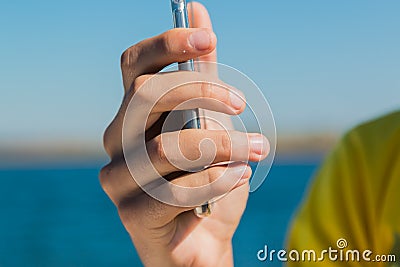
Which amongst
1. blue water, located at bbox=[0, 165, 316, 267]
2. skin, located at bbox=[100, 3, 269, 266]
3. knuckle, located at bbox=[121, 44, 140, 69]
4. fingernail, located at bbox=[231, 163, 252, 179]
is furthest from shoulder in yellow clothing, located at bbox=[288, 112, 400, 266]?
blue water, located at bbox=[0, 165, 316, 267]

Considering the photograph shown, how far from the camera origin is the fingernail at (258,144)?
1.82ft

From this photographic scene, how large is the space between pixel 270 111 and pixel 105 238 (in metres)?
16.1

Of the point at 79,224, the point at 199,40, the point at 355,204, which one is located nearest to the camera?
the point at 199,40

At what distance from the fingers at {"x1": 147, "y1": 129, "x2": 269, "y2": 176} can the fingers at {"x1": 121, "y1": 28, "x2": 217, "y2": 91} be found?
2.6 inches

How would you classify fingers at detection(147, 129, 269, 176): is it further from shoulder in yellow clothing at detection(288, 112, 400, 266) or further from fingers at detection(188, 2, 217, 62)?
shoulder in yellow clothing at detection(288, 112, 400, 266)

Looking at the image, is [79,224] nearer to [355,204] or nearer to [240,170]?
[355,204]

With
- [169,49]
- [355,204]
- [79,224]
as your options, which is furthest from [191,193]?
[79,224]

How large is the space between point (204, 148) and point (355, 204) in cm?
27

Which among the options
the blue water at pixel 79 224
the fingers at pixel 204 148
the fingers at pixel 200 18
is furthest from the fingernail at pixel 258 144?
the blue water at pixel 79 224

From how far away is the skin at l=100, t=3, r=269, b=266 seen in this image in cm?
55

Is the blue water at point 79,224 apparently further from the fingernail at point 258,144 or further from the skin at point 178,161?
the fingernail at point 258,144

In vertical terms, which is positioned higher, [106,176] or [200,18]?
[200,18]

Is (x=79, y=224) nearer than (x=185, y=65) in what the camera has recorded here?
No

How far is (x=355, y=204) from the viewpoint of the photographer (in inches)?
29.0
